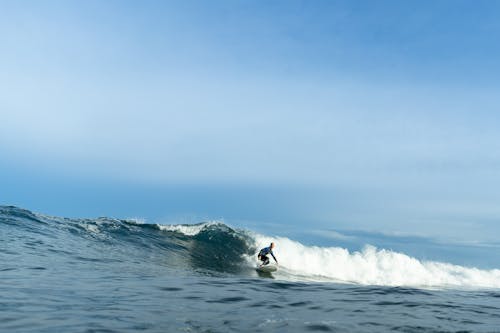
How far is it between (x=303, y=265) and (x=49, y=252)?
19563mm

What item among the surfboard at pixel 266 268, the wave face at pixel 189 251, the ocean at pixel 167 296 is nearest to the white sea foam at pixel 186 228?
the wave face at pixel 189 251

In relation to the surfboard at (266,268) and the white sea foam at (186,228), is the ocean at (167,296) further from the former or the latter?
the white sea foam at (186,228)

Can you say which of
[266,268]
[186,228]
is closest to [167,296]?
[266,268]

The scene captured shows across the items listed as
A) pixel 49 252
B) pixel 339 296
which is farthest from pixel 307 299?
pixel 49 252

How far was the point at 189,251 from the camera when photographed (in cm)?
2903

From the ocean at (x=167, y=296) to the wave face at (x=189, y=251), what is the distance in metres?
0.16

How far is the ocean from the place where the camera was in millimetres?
9539

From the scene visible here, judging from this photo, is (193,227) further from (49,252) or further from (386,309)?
(386,309)

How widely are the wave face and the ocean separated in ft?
0.52

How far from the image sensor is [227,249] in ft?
104

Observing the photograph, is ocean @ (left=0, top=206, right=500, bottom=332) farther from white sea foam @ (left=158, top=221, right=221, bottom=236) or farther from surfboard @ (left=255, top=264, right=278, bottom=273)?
white sea foam @ (left=158, top=221, right=221, bottom=236)

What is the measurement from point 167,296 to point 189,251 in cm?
1646

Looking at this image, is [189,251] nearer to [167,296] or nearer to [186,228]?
[186,228]

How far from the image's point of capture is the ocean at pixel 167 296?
9.54m
